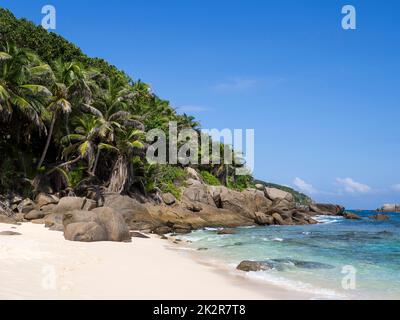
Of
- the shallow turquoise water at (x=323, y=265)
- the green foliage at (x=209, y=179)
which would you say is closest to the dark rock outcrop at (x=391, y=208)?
the green foliage at (x=209, y=179)

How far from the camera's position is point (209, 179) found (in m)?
53.1

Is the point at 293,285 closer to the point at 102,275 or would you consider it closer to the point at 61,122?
the point at 102,275

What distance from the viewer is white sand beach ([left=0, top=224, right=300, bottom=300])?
8148 mm

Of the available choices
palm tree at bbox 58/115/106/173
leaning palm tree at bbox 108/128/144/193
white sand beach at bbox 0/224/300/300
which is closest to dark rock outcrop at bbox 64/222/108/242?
white sand beach at bbox 0/224/300/300

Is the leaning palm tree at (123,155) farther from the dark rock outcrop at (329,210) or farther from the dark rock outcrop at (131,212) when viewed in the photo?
the dark rock outcrop at (329,210)

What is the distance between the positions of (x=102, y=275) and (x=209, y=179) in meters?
43.3

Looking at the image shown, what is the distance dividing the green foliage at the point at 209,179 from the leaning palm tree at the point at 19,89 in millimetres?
28834

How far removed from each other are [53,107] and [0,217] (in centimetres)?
986

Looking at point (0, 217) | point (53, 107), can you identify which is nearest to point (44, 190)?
point (53, 107)

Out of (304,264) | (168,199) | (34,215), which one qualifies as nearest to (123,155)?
(168,199)

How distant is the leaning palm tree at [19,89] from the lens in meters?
23.5

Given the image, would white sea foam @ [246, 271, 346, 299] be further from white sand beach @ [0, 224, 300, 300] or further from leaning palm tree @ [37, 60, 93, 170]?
leaning palm tree @ [37, 60, 93, 170]
